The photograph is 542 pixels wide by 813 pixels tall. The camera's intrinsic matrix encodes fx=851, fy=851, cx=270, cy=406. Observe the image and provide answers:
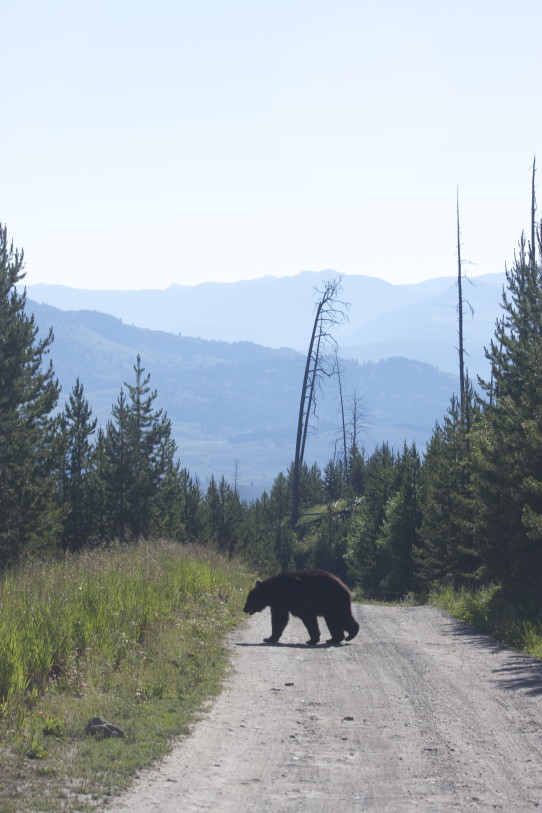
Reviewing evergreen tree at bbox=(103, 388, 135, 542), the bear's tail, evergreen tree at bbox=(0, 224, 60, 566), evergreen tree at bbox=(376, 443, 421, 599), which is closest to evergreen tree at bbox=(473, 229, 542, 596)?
the bear's tail

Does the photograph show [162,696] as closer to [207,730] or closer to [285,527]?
[207,730]

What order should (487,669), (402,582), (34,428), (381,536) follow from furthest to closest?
(381,536)
(402,582)
(34,428)
(487,669)

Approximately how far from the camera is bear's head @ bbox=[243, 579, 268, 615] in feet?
50.6

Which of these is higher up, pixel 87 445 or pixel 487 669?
pixel 87 445

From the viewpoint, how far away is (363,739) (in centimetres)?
776

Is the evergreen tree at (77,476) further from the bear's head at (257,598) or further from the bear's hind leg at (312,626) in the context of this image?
the bear's hind leg at (312,626)

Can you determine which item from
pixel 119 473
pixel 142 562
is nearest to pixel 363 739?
pixel 142 562

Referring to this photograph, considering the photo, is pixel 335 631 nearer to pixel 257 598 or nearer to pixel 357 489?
pixel 257 598

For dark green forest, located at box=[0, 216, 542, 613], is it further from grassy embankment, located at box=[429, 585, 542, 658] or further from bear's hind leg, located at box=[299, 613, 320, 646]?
bear's hind leg, located at box=[299, 613, 320, 646]

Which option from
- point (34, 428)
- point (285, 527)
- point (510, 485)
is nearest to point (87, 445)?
point (34, 428)

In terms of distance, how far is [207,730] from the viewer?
8133mm

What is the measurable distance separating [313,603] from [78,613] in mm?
4758

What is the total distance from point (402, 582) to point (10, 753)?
119 ft

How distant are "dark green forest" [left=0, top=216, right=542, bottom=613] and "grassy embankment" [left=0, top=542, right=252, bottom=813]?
23.7 feet
